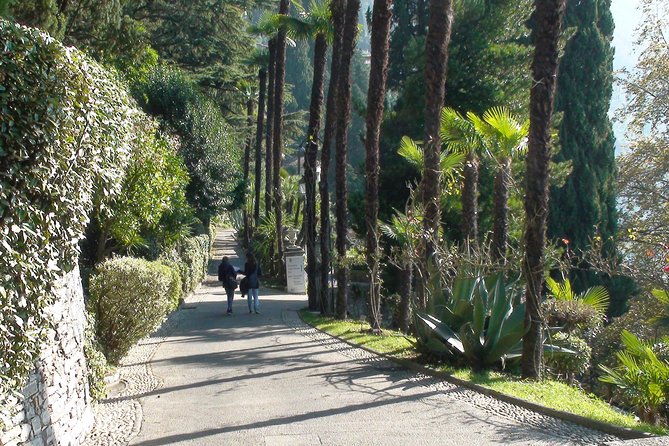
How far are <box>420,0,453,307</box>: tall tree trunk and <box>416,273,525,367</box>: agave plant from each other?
2.05 meters

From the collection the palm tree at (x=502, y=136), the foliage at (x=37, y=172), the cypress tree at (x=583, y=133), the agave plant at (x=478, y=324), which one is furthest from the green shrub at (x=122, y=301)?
the cypress tree at (x=583, y=133)

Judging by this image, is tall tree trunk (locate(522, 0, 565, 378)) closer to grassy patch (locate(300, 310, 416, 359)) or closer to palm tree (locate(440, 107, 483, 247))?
grassy patch (locate(300, 310, 416, 359))

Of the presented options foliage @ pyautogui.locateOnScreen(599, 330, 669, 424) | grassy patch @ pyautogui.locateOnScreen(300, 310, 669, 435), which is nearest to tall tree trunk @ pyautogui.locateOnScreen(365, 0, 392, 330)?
grassy patch @ pyautogui.locateOnScreen(300, 310, 669, 435)

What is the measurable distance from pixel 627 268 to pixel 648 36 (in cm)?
1522

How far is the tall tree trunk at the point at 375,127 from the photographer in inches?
675

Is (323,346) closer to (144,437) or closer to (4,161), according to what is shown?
(144,437)

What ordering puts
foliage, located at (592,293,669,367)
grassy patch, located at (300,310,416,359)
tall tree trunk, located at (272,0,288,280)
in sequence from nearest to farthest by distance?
1. grassy patch, located at (300,310,416,359)
2. foliage, located at (592,293,669,367)
3. tall tree trunk, located at (272,0,288,280)

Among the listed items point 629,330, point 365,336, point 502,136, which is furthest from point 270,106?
point 502,136

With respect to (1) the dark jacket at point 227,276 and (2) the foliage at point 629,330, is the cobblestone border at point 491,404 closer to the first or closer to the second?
(2) the foliage at point 629,330

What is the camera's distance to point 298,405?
976cm

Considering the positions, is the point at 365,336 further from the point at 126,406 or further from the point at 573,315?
the point at 126,406

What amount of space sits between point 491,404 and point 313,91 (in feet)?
Result: 52.1

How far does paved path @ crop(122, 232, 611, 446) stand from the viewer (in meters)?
8.14

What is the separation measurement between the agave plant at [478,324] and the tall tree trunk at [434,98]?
2.05 m
